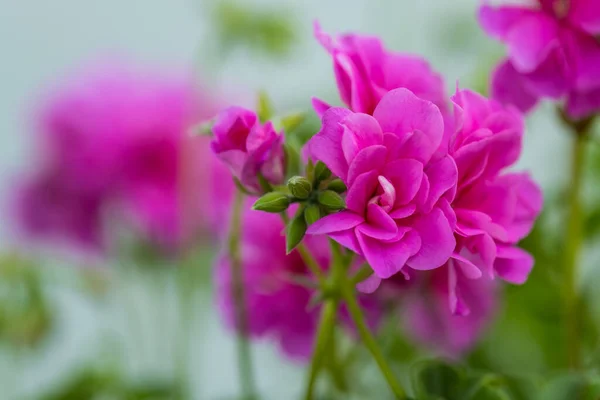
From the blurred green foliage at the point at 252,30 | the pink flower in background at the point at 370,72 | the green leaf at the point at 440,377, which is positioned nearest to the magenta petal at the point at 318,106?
the pink flower in background at the point at 370,72

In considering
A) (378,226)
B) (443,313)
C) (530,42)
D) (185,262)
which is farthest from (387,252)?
(185,262)

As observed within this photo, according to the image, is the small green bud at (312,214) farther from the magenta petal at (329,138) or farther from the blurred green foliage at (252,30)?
the blurred green foliage at (252,30)

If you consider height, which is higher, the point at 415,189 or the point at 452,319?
the point at 415,189

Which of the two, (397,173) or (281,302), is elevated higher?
(397,173)

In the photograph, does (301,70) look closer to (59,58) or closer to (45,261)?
(59,58)

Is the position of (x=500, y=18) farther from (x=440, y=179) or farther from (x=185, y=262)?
(x=185, y=262)

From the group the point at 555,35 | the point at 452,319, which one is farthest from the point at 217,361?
the point at 555,35
